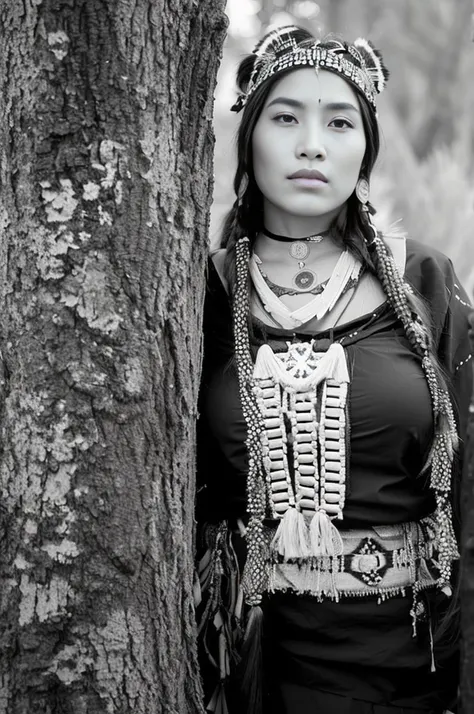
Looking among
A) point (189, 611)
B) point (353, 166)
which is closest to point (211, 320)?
point (353, 166)

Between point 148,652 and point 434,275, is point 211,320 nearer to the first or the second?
point 434,275

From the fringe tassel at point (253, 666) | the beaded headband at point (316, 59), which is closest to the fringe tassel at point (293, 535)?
the fringe tassel at point (253, 666)

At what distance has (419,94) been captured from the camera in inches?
434

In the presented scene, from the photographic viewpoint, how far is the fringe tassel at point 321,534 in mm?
2064

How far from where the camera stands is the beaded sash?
2078mm

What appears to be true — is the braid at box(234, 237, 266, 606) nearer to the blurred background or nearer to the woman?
the woman

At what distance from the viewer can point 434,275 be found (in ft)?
7.66

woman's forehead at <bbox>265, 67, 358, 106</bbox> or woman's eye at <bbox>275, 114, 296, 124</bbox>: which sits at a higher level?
woman's forehead at <bbox>265, 67, 358, 106</bbox>

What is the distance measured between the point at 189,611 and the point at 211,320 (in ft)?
2.50

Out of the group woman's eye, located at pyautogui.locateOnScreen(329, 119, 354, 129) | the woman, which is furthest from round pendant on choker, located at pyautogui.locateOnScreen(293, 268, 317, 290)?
woman's eye, located at pyautogui.locateOnScreen(329, 119, 354, 129)

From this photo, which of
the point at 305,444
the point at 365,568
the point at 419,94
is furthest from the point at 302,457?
the point at 419,94

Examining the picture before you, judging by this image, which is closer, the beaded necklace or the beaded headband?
the beaded necklace

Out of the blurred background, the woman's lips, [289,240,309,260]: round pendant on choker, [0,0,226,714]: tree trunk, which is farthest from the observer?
the blurred background

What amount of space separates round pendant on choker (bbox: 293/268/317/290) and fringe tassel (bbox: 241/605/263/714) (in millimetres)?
852
